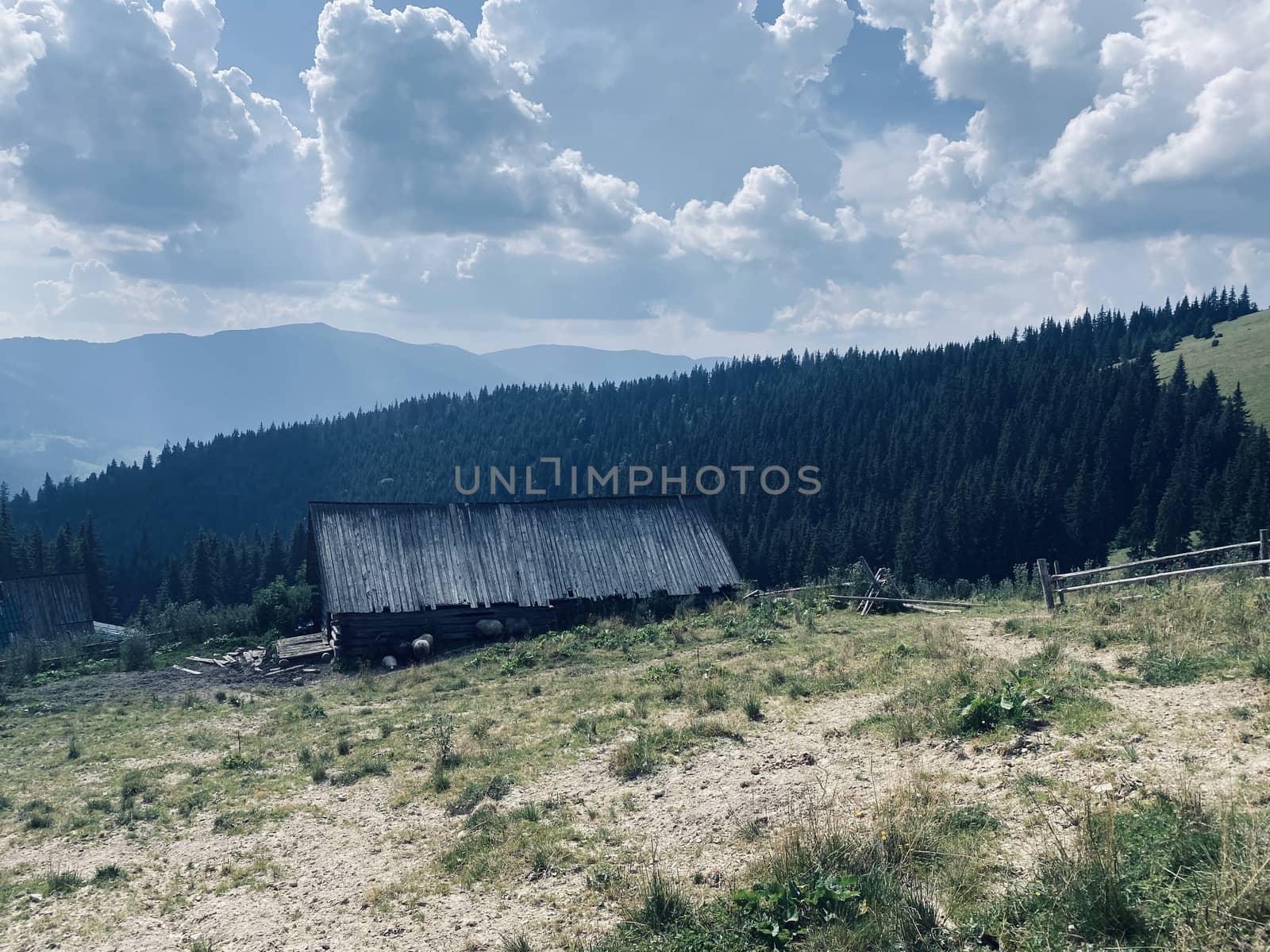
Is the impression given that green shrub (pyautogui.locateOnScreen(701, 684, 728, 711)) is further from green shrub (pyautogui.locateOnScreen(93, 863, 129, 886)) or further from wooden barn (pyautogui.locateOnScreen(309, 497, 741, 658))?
wooden barn (pyautogui.locateOnScreen(309, 497, 741, 658))

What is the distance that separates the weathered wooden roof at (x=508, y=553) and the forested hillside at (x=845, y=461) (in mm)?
49209

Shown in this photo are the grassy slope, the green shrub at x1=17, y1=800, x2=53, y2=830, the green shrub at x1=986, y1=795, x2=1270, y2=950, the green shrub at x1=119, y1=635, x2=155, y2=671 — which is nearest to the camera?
the green shrub at x1=986, y1=795, x2=1270, y2=950

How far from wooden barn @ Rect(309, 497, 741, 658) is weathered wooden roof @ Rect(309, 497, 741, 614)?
0.14 feet

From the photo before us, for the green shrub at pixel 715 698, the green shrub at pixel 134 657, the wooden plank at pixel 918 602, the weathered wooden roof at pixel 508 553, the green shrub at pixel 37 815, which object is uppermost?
the weathered wooden roof at pixel 508 553

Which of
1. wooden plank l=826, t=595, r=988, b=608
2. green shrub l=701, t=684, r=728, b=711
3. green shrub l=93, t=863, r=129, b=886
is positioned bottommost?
wooden plank l=826, t=595, r=988, b=608

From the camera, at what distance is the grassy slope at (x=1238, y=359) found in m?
99.2

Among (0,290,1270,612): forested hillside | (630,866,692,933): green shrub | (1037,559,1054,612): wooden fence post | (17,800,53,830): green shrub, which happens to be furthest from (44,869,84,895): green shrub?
(0,290,1270,612): forested hillside

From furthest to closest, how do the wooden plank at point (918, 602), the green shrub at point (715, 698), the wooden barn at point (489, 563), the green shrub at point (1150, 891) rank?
the wooden barn at point (489, 563)
the wooden plank at point (918, 602)
the green shrub at point (715, 698)
the green shrub at point (1150, 891)

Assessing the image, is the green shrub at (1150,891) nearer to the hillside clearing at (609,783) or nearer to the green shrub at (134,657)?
the hillside clearing at (609,783)

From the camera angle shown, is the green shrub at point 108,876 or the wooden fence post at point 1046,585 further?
the wooden fence post at point 1046,585

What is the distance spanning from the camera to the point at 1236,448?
81.8 metres

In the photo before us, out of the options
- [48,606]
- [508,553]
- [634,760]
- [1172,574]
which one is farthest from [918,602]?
[48,606]

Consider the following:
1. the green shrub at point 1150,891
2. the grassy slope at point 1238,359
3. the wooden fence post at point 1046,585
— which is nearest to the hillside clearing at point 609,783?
the green shrub at point 1150,891

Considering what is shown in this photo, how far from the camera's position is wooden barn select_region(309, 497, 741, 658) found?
28156 mm
